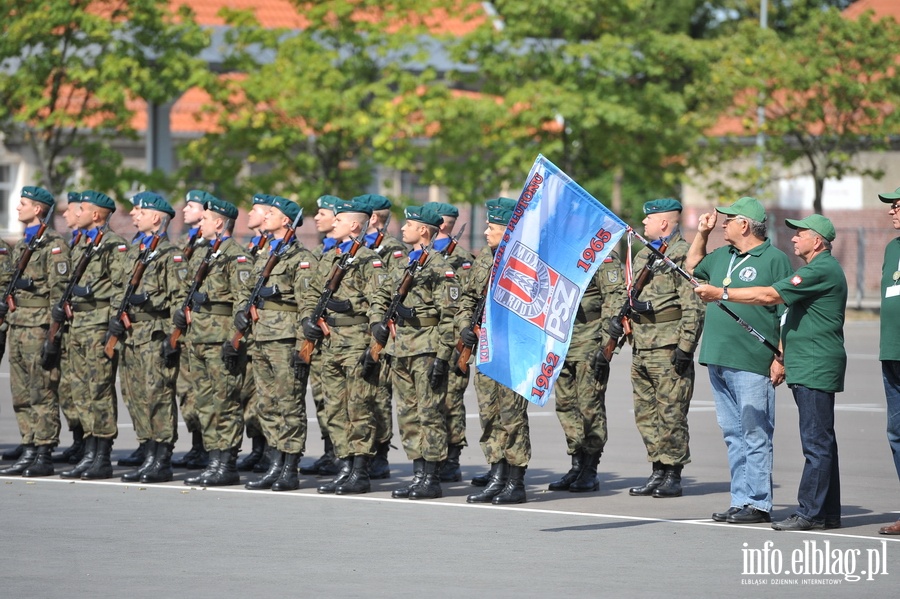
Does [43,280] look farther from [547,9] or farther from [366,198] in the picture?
[547,9]

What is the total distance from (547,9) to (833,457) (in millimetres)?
21996

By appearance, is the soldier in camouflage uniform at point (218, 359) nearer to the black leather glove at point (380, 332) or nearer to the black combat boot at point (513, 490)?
the black leather glove at point (380, 332)

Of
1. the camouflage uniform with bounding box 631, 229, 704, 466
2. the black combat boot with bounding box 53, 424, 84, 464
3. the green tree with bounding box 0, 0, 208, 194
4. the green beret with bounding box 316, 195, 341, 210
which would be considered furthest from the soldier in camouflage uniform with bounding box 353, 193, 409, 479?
the green tree with bounding box 0, 0, 208, 194

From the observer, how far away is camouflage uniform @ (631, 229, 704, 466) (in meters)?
10.3

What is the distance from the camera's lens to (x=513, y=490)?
1005 cm

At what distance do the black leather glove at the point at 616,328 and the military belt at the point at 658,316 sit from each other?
0.41 feet

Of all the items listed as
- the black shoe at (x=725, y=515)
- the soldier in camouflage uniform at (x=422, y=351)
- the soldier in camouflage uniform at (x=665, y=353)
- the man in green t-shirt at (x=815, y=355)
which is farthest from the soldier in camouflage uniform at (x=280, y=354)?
the man in green t-shirt at (x=815, y=355)

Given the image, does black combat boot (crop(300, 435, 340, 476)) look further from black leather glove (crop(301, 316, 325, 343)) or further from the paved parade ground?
black leather glove (crop(301, 316, 325, 343))

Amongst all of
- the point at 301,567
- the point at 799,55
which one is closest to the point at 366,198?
the point at 301,567

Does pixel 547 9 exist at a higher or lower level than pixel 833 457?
higher

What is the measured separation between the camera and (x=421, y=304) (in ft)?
34.2

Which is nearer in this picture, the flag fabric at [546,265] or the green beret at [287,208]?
the flag fabric at [546,265]

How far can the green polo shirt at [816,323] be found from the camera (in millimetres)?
8672

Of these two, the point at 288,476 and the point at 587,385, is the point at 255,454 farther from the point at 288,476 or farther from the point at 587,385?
the point at 587,385
